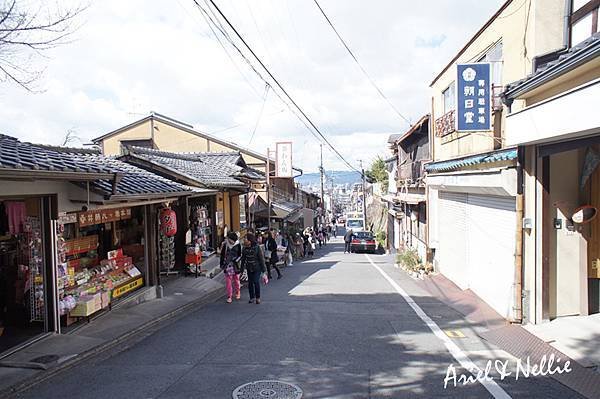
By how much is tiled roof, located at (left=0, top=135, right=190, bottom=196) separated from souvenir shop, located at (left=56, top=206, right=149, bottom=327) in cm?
86

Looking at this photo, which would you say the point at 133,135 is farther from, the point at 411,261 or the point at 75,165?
the point at 75,165

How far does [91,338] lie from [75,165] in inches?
116

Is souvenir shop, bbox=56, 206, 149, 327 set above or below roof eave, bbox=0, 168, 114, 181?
below

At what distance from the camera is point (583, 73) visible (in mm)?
6770

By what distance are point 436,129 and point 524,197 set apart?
8519 millimetres

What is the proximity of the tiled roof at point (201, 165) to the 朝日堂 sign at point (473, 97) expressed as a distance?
27.8ft

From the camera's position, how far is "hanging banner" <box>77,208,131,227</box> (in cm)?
987

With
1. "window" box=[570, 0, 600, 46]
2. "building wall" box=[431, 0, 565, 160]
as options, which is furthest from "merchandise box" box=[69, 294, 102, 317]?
"window" box=[570, 0, 600, 46]

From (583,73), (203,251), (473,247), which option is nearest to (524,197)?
(583,73)

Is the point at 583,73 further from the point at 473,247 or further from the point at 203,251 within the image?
the point at 203,251

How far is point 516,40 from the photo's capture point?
966 cm

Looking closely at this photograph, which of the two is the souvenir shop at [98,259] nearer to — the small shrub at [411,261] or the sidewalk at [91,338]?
the sidewalk at [91,338]

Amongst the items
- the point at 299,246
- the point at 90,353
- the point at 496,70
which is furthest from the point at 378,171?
the point at 90,353

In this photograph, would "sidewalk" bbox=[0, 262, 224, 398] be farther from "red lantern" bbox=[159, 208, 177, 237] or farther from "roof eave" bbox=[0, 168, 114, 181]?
"roof eave" bbox=[0, 168, 114, 181]
